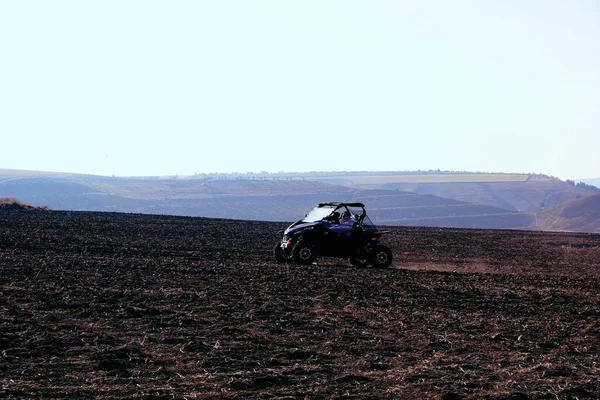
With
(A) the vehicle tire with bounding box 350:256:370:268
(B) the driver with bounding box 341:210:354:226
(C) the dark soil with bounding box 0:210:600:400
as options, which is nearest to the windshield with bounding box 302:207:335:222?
(B) the driver with bounding box 341:210:354:226

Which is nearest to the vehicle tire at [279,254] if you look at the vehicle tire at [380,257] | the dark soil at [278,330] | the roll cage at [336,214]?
the dark soil at [278,330]

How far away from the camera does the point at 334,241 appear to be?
24859mm

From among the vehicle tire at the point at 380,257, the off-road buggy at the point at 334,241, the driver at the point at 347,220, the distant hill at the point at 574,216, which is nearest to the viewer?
the off-road buggy at the point at 334,241

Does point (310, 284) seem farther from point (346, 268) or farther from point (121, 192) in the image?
point (121, 192)

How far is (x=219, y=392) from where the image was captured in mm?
9453

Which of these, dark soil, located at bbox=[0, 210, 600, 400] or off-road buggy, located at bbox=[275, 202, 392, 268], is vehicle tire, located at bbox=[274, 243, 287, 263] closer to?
off-road buggy, located at bbox=[275, 202, 392, 268]

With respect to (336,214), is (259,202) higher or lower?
lower

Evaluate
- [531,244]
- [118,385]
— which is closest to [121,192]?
[531,244]

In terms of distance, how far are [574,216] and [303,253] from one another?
387 feet

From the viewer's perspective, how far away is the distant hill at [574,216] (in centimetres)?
12684

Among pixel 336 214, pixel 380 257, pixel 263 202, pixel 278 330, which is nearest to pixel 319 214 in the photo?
pixel 336 214

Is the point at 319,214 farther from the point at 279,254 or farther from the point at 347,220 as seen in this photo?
the point at 279,254

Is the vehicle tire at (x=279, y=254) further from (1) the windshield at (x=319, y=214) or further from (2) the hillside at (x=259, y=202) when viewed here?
(2) the hillside at (x=259, y=202)

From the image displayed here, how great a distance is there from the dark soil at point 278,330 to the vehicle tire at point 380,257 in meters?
1.21
